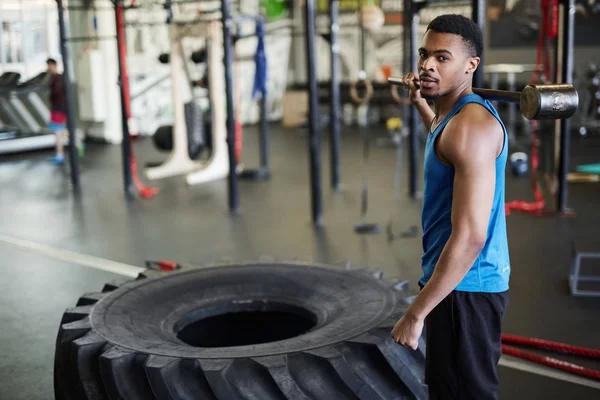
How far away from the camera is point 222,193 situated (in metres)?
7.04

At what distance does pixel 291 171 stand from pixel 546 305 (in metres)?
4.83

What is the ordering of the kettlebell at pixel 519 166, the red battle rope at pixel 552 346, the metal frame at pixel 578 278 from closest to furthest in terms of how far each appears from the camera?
1. the red battle rope at pixel 552 346
2. the metal frame at pixel 578 278
3. the kettlebell at pixel 519 166

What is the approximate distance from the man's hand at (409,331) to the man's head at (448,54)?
541 millimetres

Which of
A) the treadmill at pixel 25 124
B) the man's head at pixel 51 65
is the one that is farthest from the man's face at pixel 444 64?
the treadmill at pixel 25 124

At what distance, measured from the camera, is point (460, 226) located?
1629 millimetres

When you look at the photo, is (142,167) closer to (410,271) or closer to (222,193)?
(222,193)

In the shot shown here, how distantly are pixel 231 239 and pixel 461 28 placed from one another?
3.73m

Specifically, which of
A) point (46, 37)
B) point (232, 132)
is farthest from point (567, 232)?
point (46, 37)

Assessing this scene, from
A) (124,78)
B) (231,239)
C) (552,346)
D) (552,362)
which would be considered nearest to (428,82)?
(552,362)

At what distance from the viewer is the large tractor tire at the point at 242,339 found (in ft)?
6.88

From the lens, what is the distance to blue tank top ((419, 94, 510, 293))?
1.74 metres

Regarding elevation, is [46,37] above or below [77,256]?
above

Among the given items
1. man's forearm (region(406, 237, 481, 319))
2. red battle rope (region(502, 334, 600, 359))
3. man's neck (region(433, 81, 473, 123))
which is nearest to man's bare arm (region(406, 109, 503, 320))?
man's forearm (region(406, 237, 481, 319))

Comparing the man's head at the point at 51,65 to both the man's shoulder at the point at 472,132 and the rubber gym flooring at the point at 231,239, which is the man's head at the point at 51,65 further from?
the man's shoulder at the point at 472,132
